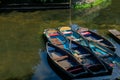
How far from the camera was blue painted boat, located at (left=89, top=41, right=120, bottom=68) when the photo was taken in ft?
71.5

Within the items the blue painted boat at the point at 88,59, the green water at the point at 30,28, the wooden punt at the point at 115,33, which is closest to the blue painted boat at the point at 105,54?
the blue painted boat at the point at 88,59

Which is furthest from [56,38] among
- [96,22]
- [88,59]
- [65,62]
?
[96,22]

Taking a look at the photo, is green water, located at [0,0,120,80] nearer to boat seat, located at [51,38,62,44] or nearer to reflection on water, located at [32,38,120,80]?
reflection on water, located at [32,38,120,80]

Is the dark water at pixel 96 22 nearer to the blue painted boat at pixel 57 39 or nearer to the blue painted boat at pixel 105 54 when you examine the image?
the blue painted boat at pixel 57 39

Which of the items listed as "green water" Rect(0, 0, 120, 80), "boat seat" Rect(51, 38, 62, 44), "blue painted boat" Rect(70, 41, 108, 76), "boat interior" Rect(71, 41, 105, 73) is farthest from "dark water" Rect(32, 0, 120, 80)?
"boat seat" Rect(51, 38, 62, 44)

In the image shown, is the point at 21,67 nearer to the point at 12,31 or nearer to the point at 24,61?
the point at 24,61

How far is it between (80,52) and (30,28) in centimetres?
1005

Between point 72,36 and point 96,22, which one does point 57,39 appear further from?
point 96,22

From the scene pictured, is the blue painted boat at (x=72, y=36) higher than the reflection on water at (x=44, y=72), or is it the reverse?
the blue painted boat at (x=72, y=36)

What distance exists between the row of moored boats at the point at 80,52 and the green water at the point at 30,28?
179 cm

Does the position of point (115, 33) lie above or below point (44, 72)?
above

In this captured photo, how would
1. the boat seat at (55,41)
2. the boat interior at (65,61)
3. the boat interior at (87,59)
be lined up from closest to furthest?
the boat interior at (65,61), the boat interior at (87,59), the boat seat at (55,41)

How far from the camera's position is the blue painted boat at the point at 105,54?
859 inches

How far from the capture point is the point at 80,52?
23578 millimetres
